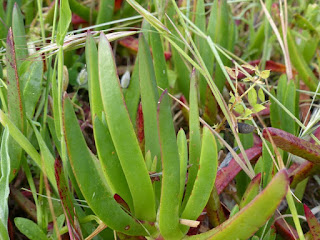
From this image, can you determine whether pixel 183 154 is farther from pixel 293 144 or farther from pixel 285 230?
pixel 285 230

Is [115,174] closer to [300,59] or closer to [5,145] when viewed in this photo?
[5,145]

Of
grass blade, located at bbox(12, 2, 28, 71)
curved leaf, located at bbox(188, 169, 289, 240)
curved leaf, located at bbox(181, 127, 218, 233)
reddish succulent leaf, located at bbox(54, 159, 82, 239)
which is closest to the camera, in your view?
curved leaf, located at bbox(188, 169, 289, 240)

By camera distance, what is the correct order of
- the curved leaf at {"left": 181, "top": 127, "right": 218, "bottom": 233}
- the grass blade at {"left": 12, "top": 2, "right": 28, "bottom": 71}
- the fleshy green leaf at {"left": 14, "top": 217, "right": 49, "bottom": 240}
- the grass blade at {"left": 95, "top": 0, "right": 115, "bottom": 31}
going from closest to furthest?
the curved leaf at {"left": 181, "top": 127, "right": 218, "bottom": 233} → the fleshy green leaf at {"left": 14, "top": 217, "right": 49, "bottom": 240} → the grass blade at {"left": 12, "top": 2, "right": 28, "bottom": 71} → the grass blade at {"left": 95, "top": 0, "right": 115, "bottom": 31}

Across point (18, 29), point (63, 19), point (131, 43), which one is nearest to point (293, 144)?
point (63, 19)

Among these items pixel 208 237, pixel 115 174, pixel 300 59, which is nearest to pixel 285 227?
pixel 208 237

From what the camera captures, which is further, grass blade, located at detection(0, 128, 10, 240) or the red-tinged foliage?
the red-tinged foliage

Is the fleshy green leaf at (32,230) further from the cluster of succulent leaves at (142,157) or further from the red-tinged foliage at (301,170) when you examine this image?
the red-tinged foliage at (301,170)

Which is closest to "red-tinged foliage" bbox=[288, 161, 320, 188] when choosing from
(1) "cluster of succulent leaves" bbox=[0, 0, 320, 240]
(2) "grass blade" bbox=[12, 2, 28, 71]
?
(1) "cluster of succulent leaves" bbox=[0, 0, 320, 240]

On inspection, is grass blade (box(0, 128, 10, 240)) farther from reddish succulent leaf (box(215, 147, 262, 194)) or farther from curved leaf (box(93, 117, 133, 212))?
reddish succulent leaf (box(215, 147, 262, 194))
